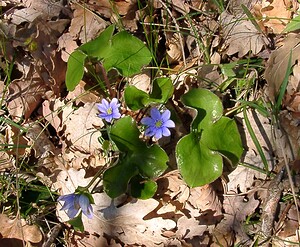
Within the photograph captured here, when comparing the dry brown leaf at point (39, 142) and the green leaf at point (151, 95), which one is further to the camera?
the dry brown leaf at point (39, 142)

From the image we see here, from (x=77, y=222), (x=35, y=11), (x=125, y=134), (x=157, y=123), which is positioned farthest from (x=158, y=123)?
(x=35, y=11)

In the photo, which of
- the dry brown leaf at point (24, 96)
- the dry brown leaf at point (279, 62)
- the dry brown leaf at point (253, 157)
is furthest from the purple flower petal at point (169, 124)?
the dry brown leaf at point (24, 96)

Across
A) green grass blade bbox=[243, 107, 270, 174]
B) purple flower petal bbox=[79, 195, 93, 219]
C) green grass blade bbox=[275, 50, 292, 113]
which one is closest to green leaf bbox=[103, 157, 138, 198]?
purple flower petal bbox=[79, 195, 93, 219]

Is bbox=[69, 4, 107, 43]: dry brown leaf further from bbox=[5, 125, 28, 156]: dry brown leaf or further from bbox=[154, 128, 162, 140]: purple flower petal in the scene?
bbox=[154, 128, 162, 140]: purple flower petal

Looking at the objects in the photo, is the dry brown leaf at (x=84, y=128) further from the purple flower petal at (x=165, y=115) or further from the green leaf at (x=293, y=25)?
the green leaf at (x=293, y=25)

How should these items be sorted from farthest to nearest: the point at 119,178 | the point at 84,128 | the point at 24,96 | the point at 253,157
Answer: the point at 24,96
the point at 84,128
the point at 253,157
the point at 119,178

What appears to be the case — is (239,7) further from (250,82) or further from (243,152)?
(243,152)

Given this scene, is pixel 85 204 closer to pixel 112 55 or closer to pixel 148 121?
pixel 148 121
